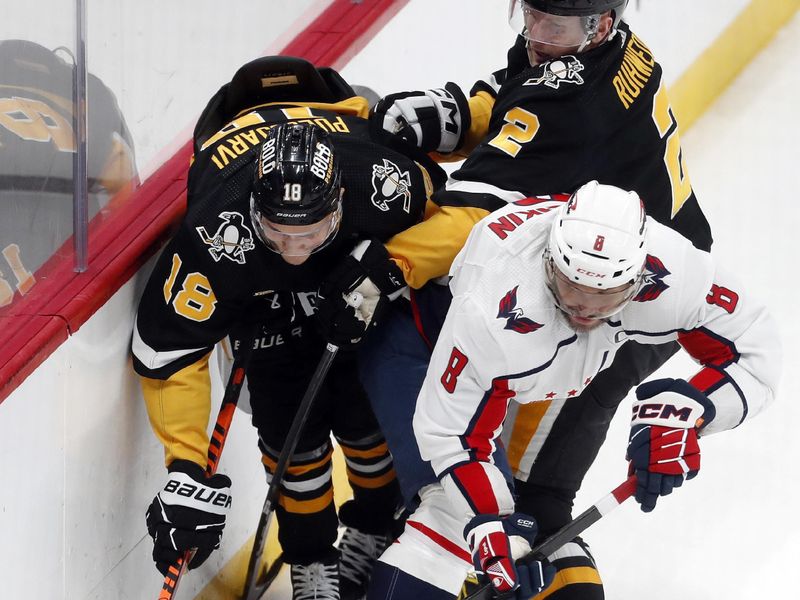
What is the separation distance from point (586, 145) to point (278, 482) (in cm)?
94

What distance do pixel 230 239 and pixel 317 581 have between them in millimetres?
871

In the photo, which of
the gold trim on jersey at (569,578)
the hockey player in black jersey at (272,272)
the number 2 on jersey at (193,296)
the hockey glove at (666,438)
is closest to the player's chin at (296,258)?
the hockey player in black jersey at (272,272)

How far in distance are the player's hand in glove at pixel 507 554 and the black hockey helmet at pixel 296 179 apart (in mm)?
609

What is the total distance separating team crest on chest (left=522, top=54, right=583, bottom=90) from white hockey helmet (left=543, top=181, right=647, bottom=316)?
1.46 ft

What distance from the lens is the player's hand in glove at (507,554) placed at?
2.45 metres

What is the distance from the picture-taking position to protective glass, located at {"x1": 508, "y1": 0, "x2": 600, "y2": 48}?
283 centimetres

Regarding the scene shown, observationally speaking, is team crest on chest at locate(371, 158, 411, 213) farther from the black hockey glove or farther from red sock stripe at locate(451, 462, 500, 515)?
red sock stripe at locate(451, 462, 500, 515)

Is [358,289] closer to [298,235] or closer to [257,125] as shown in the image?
[298,235]

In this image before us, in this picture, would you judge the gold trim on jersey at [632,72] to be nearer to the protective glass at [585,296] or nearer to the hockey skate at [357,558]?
the protective glass at [585,296]

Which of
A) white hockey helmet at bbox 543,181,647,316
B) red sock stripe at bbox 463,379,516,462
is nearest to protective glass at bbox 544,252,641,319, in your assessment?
white hockey helmet at bbox 543,181,647,316

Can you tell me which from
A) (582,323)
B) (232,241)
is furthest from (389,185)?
(582,323)

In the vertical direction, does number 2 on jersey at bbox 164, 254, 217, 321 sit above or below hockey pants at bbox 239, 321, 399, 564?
above

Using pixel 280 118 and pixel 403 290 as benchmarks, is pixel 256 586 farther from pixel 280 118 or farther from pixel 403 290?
pixel 280 118

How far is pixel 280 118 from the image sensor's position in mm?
2844
